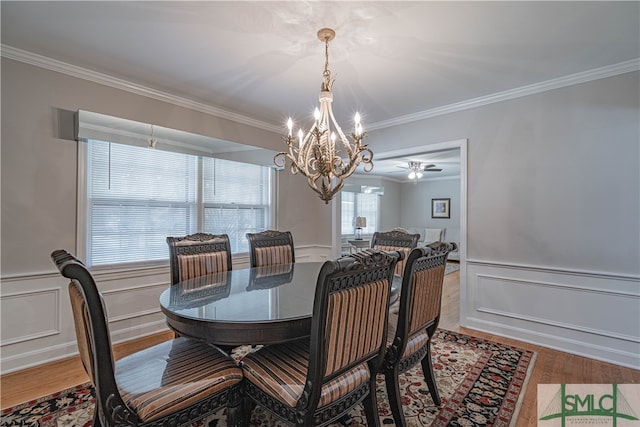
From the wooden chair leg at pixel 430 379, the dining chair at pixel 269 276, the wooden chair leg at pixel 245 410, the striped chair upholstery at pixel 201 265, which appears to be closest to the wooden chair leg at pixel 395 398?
the wooden chair leg at pixel 430 379

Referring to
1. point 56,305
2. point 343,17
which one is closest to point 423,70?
point 343,17

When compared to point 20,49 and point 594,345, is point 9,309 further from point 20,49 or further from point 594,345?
point 594,345

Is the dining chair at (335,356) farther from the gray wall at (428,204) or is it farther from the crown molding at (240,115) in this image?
the gray wall at (428,204)

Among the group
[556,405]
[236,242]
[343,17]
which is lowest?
[556,405]

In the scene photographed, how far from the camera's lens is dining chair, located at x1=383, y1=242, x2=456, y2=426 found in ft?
5.56

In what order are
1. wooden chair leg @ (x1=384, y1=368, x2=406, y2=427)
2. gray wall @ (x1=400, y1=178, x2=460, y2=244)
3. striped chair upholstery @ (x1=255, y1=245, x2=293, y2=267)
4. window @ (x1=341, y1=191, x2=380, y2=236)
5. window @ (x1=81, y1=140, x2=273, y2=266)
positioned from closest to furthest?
wooden chair leg @ (x1=384, y1=368, x2=406, y2=427)
window @ (x1=81, y1=140, x2=273, y2=266)
striped chair upholstery @ (x1=255, y1=245, x2=293, y2=267)
window @ (x1=341, y1=191, x2=380, y2=236)
gray wall @ (x1=400, y1=178, x2=460, y2=244)

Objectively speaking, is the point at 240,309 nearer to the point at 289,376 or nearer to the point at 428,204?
the point at 289,376

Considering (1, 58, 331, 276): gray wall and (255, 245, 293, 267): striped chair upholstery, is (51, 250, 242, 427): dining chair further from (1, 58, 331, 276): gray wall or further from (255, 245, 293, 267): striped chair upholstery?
(1, 58, 331, 276): gray wall

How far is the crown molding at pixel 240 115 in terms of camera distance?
2.50m

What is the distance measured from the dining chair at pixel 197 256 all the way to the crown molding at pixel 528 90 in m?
2.76

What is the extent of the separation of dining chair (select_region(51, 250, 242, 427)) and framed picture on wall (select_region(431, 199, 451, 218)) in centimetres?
861

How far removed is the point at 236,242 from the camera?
4004mm

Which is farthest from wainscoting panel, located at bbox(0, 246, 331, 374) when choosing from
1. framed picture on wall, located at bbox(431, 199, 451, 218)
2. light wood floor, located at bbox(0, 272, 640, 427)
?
framed picture on wall, located at bbox(431, 199, 451, 218)

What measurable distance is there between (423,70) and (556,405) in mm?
2710
